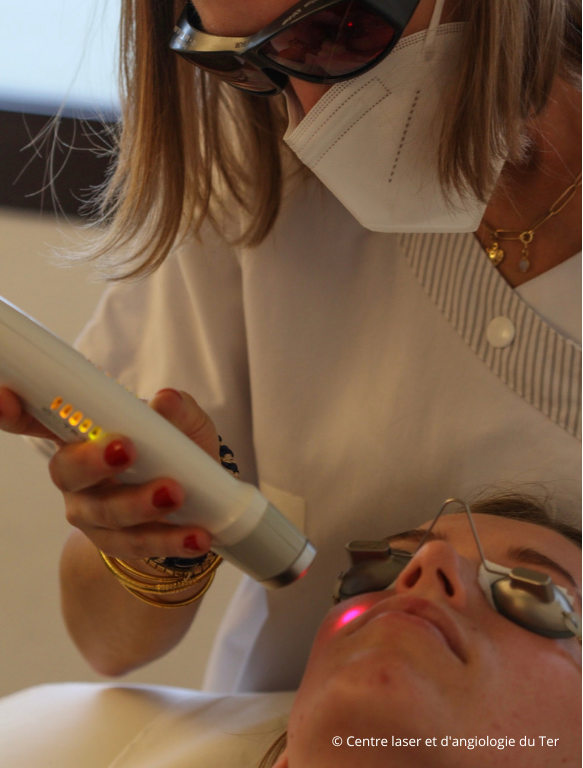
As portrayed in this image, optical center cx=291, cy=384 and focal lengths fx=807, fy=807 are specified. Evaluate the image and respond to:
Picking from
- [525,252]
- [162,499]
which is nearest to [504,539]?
[525,252]

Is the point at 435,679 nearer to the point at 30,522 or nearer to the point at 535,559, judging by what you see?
the point at 535,559

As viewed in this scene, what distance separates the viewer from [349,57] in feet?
1.67

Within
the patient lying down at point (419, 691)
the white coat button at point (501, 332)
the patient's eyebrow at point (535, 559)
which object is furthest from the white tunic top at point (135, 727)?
the white coat button at point (501, 332)

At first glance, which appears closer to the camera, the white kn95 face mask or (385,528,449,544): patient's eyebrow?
the white kn95 face mask

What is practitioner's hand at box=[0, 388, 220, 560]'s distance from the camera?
1.25ft

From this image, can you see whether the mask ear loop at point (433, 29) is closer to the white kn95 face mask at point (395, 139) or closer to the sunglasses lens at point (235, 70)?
the white kn95 face mask at point (395, 139)

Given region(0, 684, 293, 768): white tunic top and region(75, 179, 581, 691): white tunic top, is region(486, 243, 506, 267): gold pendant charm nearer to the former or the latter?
region(75, 179, 581, 691): white tunic top

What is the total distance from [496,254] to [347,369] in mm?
162

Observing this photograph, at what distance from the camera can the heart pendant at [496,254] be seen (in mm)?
685

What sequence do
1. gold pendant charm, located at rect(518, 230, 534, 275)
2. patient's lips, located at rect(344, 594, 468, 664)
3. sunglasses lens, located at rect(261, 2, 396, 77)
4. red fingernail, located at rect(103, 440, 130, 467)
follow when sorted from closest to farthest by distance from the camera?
red fingernail, located at rect(103, 440, 130, 467) → sunglasses lens, located at rect(261, 2, 396, 77) → patient's lips, located at rect(344, 594, 468, 664) → gold pendant charm, located at rect(518, 230, 534, 275)

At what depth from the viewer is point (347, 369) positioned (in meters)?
0.72

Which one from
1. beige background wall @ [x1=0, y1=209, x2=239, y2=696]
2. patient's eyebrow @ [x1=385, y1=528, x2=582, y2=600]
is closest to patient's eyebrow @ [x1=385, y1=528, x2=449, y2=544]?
patient's eyebrow @ [x1=385, y1=528, x2=582, y2=600]

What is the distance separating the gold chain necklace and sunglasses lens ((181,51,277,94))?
9.6 inches

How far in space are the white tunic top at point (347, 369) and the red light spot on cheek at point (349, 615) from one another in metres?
0.05
